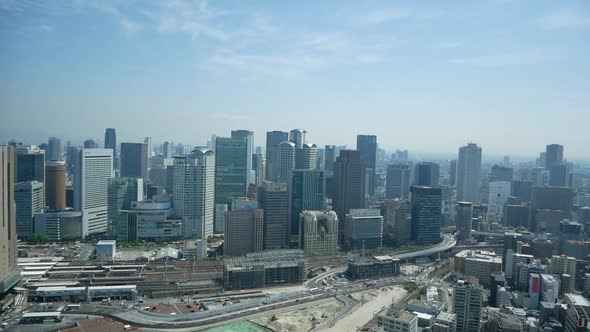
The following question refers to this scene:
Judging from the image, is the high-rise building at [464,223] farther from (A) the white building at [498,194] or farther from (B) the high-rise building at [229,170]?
(B) the high-rise building at [229,170]

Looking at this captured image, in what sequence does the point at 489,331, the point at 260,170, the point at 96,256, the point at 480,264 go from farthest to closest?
the point at 260,170
the point at 96,256
the point at 480,264
the point at 489,331

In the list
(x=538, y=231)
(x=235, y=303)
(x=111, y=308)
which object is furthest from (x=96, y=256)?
(x=538, y=231)

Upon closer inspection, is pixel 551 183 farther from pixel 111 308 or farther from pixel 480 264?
pixel 111 308

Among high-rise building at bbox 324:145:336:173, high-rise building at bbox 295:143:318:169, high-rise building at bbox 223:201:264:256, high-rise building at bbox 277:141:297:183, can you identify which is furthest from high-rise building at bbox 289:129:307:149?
high-rise building at bbox 223:201:264:256

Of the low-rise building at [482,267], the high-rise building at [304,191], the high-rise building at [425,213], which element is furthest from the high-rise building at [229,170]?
the low-rise building at [482,267]

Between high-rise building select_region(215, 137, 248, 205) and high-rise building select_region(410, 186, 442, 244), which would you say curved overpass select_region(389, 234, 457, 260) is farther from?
high-rise building select_region(215, 137, 248, 205)

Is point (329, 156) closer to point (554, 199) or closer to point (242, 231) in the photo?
point (554, 199)

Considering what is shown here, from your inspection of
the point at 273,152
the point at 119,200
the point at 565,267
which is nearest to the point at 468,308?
the point at 565,267
